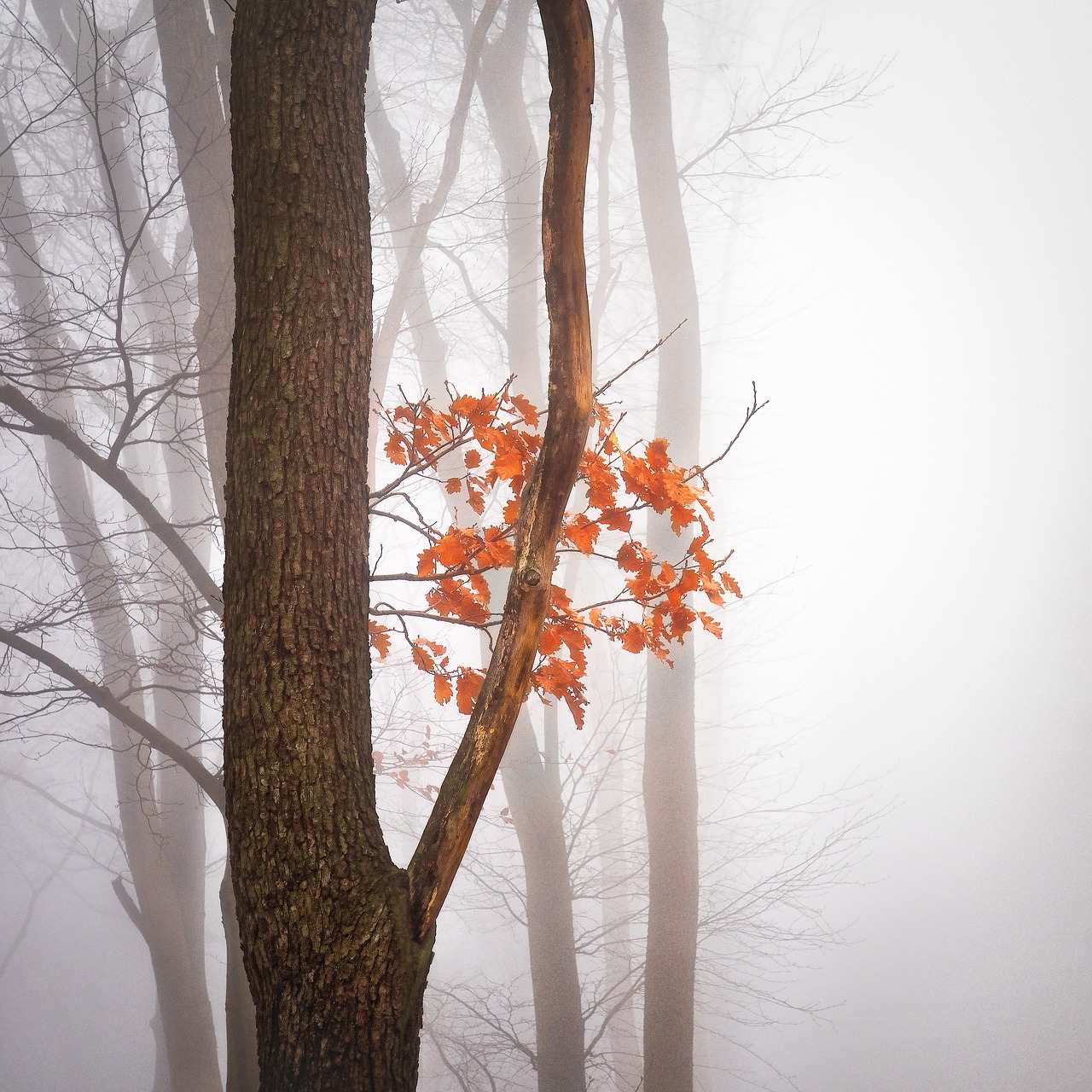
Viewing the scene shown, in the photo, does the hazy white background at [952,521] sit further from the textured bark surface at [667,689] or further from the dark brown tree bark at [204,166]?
the dark brown tree bark at [204,166]

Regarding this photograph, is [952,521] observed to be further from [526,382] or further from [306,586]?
[306,586]

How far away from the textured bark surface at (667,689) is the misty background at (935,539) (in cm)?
233

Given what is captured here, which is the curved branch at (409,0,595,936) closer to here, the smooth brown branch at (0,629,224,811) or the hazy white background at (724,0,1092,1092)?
the smooth brown branch at (0,629,224,811)

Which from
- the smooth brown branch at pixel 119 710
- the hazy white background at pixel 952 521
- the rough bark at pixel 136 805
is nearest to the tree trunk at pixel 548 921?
the smooth brown branch at pixel 119 710

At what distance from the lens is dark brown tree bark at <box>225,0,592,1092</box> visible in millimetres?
815

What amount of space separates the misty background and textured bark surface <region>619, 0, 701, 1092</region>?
2326 millimetres

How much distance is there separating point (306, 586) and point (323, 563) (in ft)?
0.12

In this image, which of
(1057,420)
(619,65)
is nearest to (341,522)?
(619,65)

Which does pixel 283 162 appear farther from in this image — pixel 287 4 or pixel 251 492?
pixel 251 492

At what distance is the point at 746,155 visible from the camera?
3.97 m

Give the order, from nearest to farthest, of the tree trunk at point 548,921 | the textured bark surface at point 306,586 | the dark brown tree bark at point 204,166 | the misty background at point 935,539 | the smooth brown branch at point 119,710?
the textured bark surface at point 306,586 → the smooth brown branch at point 119,710 → the dark brown tree bark at point 204,166 → the tree trunk at point 548,921 → the misty background at point 935,539

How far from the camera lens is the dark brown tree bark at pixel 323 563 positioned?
815 mm

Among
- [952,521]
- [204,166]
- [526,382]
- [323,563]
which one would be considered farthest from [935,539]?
[323,563]

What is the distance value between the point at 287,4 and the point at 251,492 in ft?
2.31
